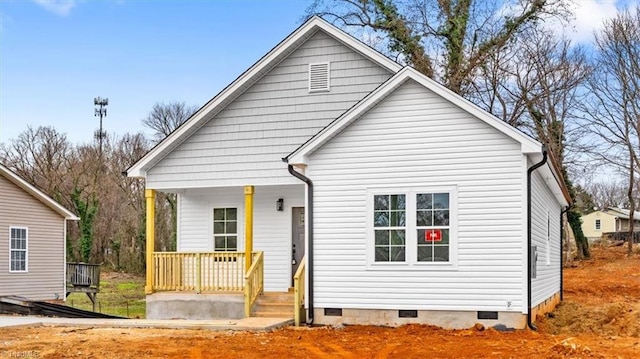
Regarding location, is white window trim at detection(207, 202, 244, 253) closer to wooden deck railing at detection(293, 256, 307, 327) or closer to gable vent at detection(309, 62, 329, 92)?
wooden deck railing at detection(293, 256, 307, 327)

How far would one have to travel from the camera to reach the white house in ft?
40.5

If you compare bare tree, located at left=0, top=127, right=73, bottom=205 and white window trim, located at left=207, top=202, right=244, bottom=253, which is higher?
bare tree, located at left=0, top=127, right=73, bottom=205

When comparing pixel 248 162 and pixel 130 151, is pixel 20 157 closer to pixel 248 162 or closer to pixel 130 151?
pixel 130 151

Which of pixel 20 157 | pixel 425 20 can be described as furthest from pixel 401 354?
pixel 20 157

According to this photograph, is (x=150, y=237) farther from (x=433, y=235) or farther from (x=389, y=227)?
(x=433, y=235)

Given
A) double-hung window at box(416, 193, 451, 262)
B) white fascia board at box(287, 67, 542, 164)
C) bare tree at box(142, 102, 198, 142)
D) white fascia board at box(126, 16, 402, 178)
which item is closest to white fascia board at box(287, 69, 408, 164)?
white fascia board at box(287, 67, 542, 164)

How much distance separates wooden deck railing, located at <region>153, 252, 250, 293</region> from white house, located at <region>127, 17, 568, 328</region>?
1.7 inches

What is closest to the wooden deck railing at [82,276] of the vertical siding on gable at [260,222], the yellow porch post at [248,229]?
the vertical siding on gable at [260,222]

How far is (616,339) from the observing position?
11.3 meters

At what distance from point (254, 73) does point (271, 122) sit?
1209 mm

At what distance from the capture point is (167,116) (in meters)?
49.8

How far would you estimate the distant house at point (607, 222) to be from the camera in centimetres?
7262

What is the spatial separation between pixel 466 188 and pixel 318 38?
569 centimetres

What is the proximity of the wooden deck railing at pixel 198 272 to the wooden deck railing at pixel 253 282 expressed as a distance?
450 millimetres
